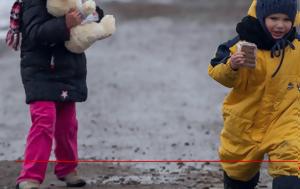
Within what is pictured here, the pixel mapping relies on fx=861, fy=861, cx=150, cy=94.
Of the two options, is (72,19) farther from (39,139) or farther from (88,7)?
(39,139)

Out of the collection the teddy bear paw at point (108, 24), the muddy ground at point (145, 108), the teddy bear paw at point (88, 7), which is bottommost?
the muddy ground at point (145, 108)

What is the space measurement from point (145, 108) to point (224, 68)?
432cm

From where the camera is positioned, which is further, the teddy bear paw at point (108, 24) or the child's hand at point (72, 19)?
the teddy bear paw at point (108, 24)

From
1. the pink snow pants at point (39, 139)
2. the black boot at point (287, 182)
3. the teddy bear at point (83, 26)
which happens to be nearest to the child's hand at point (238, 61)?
the black boot at point (287, 182)

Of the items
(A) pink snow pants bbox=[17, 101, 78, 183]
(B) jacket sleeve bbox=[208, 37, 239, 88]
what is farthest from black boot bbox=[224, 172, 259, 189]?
(A) pink snow pants bbox=[17, 101, 78, 183]

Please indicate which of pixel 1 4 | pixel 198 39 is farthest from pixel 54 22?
pixel 1 4

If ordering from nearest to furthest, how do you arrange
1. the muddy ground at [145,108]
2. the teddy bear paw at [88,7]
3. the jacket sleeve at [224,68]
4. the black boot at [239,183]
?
the jacket sleeve at [224,68], the black boot at [239,183], the teddy bear paw at [88,7], the muddy ground at [145,108]

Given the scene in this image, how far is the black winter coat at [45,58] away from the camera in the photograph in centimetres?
573

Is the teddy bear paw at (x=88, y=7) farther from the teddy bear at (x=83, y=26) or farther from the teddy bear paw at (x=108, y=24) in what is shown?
the teddy bear paw at (x=108, y=24)

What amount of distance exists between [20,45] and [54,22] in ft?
1.07

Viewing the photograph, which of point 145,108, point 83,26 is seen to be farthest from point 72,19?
point 145,108

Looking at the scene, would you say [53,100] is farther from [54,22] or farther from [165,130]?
[165,130]

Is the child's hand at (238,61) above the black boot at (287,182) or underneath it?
above

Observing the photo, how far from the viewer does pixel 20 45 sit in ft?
19.4
